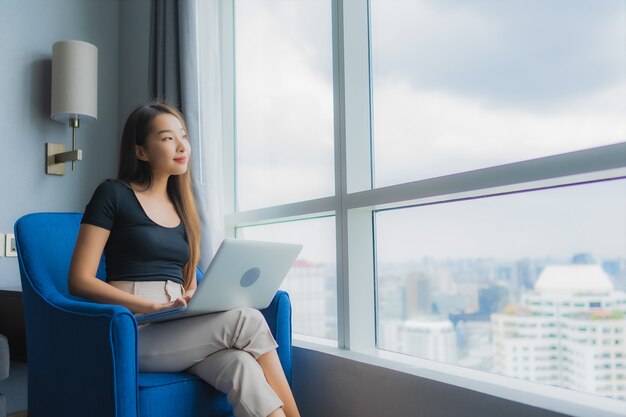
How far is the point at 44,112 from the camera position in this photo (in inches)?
114

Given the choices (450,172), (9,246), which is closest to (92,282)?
(450,172)

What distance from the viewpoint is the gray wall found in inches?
109

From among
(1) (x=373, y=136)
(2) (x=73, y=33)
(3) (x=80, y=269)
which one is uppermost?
(2) (x=73, y=33)

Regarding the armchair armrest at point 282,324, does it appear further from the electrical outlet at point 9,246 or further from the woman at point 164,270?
the electrical outlet at point 9,246

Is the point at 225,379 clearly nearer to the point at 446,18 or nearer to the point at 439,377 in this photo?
the point at 439,377

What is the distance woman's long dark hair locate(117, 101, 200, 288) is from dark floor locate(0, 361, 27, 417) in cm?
134

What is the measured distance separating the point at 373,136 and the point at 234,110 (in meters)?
0.98

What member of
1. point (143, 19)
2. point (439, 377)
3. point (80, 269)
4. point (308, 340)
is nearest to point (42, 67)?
point (143, 19)

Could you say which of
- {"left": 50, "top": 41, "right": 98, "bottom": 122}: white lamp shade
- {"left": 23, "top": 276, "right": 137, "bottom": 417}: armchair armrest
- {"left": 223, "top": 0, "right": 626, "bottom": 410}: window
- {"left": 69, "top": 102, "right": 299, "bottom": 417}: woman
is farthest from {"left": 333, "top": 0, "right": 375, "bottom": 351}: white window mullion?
{"left": 50, "top": 41, "right": 98, "bottom": 122}: white lamp shade

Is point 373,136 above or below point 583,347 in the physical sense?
above

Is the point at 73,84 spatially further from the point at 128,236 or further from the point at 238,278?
the point at 238,278

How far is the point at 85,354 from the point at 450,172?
1.14 meters

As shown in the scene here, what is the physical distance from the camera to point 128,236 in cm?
175

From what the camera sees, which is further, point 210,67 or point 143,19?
point 143,19
